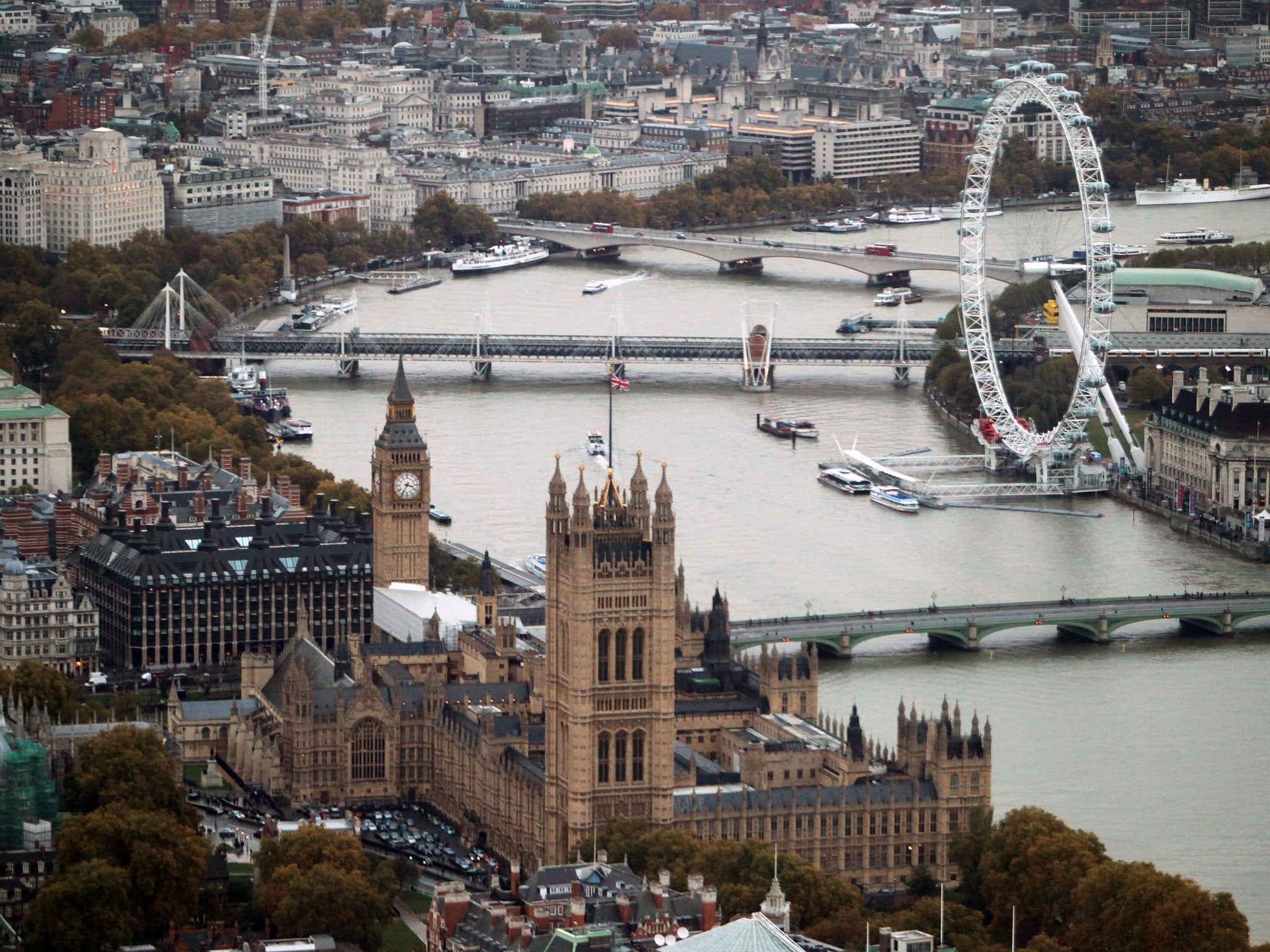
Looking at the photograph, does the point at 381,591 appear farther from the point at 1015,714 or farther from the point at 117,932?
the point at 117,932

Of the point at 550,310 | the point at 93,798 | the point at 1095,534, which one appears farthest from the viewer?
the point at 550,310

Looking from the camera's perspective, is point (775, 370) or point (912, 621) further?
point (775, 370)

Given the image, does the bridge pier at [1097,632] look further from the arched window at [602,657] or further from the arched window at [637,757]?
the arched window at [602,657]

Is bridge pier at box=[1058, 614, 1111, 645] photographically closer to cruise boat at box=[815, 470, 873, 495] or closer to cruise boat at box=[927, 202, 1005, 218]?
cruise boat at box=[815, 470, 873, 495]

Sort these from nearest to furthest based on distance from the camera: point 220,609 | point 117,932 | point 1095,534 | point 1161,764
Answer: point 117,932
point 1161,764
point 220,609
point 1095,534

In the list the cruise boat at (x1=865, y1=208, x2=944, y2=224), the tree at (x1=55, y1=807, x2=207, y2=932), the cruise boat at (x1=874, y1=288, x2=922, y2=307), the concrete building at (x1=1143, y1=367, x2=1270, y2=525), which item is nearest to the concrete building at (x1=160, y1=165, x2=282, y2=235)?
the cruise boat at (x1=865, y1=208, x2=944, y2=224)

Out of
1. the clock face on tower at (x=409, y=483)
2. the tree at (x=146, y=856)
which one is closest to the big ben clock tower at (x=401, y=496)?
the clock face on tower at (x=409, y=483)

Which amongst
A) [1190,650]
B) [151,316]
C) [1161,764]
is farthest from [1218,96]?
[1161,764]
